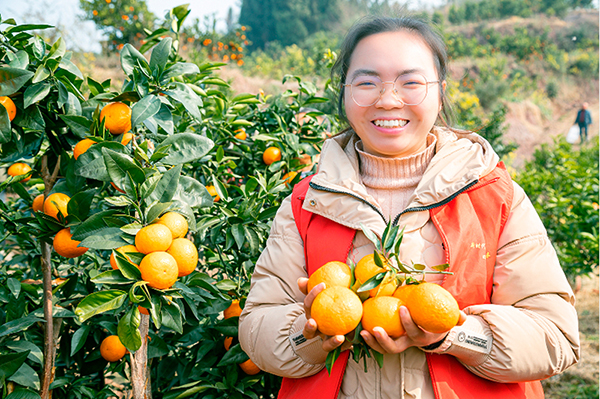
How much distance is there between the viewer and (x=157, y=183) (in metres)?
1.07

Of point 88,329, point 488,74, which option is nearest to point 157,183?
point 88,329

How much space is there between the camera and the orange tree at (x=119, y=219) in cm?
103

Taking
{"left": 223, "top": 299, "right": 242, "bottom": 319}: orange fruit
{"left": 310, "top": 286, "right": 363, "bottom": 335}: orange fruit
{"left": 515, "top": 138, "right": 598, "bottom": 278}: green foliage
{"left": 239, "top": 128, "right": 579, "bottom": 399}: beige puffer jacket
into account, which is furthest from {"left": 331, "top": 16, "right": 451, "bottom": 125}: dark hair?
{"left": 515, "top": 138, "right": 598, "bottom": 278}: green foliage

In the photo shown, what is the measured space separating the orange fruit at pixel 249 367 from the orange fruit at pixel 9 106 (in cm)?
101

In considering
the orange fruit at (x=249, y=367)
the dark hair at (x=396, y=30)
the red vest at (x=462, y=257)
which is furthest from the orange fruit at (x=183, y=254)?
the dark hair at (x=396, y=30)

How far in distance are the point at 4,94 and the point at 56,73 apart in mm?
147

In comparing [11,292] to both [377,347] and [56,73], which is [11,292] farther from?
[377,347]

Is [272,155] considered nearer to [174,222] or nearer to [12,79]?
[174,222]

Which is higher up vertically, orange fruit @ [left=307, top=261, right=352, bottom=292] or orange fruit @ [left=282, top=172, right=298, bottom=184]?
orange fruit @ [left=307, top=261, right=352, bottom=292]

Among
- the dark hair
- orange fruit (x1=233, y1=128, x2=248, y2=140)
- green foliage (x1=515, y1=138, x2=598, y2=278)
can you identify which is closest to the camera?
the dark hair

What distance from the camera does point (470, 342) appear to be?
36.0 inches

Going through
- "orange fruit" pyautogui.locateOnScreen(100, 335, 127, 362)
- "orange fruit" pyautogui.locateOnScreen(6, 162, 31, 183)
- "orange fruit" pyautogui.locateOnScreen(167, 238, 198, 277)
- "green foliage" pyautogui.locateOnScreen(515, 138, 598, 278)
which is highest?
"orange fruit" pyautogui.locateOnScreen(6, 162, 31, 183)

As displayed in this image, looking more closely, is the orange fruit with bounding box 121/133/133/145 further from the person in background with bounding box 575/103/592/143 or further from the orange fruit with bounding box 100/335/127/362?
the person in background with bounding box 575/103/592/143

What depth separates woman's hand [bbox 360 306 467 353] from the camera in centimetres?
80
